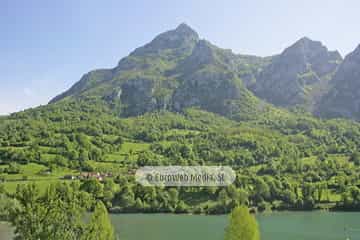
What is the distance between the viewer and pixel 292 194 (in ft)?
374

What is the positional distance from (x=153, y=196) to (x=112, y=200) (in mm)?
10687

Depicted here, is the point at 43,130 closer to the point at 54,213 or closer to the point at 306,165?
the point at 306,165

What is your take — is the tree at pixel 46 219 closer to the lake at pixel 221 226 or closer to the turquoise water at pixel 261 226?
the lake at pixel 221 226

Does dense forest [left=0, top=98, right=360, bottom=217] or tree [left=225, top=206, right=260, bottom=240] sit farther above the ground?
dense forest [left=0, top=98, right=360, bottom=217]

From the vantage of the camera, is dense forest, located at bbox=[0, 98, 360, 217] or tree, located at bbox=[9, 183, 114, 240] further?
dense forest, located at bbox=[0, 98, 360, 217]

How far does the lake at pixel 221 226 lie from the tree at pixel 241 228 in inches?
1168

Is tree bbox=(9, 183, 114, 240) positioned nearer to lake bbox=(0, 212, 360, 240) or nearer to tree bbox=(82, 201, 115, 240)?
tree bbox=(82, 201, 115, 240)

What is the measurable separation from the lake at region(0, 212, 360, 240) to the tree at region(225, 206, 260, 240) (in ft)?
97.3

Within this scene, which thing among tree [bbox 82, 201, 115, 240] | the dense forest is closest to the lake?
the dense forest

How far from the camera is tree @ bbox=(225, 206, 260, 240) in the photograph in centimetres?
4037

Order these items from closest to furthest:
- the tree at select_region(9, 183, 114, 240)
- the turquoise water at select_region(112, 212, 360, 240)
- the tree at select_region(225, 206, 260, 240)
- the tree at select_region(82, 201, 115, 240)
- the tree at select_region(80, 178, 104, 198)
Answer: the tree at select_region(9, 183, 114, 240) → the tree at select_region(82, 201, 115, 240) → the tree at select_region(225, 206, 260, 240) → the turquoise water at select_region(112, 212, 360, 240) → the tree at select_region(80, 178, 104, 198)

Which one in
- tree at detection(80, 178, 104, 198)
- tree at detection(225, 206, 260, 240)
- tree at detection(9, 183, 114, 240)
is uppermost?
tree at detection(80, 178, 104, 198)

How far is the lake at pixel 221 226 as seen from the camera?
7256cm

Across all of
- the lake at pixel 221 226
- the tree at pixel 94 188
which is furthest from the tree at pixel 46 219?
the tree at pixel 94 188
